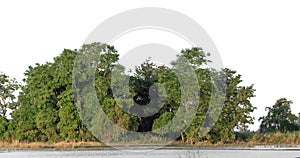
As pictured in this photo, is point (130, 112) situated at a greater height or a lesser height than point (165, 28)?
lesser

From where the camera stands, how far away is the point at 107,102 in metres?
48.6

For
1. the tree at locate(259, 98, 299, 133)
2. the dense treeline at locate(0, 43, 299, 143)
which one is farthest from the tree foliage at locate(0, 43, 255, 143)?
the tree at locate(259, 98, 299, 133)

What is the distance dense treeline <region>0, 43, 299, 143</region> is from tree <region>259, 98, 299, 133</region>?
21 cm

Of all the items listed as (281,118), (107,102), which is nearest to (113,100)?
(107,102)

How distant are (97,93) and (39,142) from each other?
6.61 m

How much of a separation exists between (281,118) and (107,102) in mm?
16672

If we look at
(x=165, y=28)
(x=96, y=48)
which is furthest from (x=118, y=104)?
(x=165, y=28)

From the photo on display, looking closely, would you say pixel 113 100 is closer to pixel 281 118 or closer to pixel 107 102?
pixel 107 102

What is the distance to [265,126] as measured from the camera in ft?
→ 188

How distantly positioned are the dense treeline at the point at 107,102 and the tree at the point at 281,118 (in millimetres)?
205

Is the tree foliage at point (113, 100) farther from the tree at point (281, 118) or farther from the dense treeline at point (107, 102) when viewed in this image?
the tree at point (281, 118)

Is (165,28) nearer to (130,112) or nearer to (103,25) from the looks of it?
(103,25)

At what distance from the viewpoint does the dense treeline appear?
161 ft

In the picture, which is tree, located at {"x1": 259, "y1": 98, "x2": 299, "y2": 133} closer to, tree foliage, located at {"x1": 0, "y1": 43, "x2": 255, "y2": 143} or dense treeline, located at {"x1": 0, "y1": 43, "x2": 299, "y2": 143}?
dense treeline, located at {"x1": 0, "y1": 43, "x2": 299, "y2": 143}
